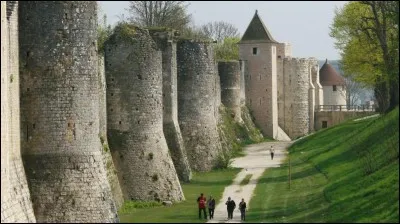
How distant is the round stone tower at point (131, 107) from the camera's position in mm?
39031

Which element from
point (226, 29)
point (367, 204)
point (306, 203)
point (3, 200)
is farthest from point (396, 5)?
point (226, 29)

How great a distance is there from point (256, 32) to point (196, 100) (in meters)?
32.8

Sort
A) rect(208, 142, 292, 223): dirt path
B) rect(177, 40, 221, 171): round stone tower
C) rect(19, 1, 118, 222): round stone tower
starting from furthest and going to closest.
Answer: rect(177, 40, 221, 171): round stone tower → rect(208, 142, 292, 223): dirt path → rect(19, 1, 118, 222): round stone tower

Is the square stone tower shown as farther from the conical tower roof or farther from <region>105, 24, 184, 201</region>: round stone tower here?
<region>105, 24, 184, 201</region>: round stone tower

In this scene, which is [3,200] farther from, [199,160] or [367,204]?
[199,160]

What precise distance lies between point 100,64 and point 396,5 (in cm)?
1921

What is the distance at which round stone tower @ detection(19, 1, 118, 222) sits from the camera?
2911 centimetres

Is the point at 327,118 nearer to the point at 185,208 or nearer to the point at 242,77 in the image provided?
the point at 242,77

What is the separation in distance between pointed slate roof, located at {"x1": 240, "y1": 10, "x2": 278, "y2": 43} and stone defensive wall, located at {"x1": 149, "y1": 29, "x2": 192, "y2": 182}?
120 ft

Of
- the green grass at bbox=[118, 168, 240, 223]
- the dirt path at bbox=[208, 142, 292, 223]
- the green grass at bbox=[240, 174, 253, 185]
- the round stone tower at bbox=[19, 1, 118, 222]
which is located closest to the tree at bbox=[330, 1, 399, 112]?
the dirt path at bbox=[208, 142, 292, 223]

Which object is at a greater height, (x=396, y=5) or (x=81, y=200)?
(x=396, y=5)

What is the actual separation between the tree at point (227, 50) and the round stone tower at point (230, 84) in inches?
1135

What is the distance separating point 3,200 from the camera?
84.0 feet

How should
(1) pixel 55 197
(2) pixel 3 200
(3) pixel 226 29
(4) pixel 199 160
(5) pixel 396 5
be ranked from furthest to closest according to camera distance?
(3) pixel 226 29 < (4) pixel 199 160 < (5) pixel 396 5 < (1) pixel 55 197 < (2) pixel 3 200
